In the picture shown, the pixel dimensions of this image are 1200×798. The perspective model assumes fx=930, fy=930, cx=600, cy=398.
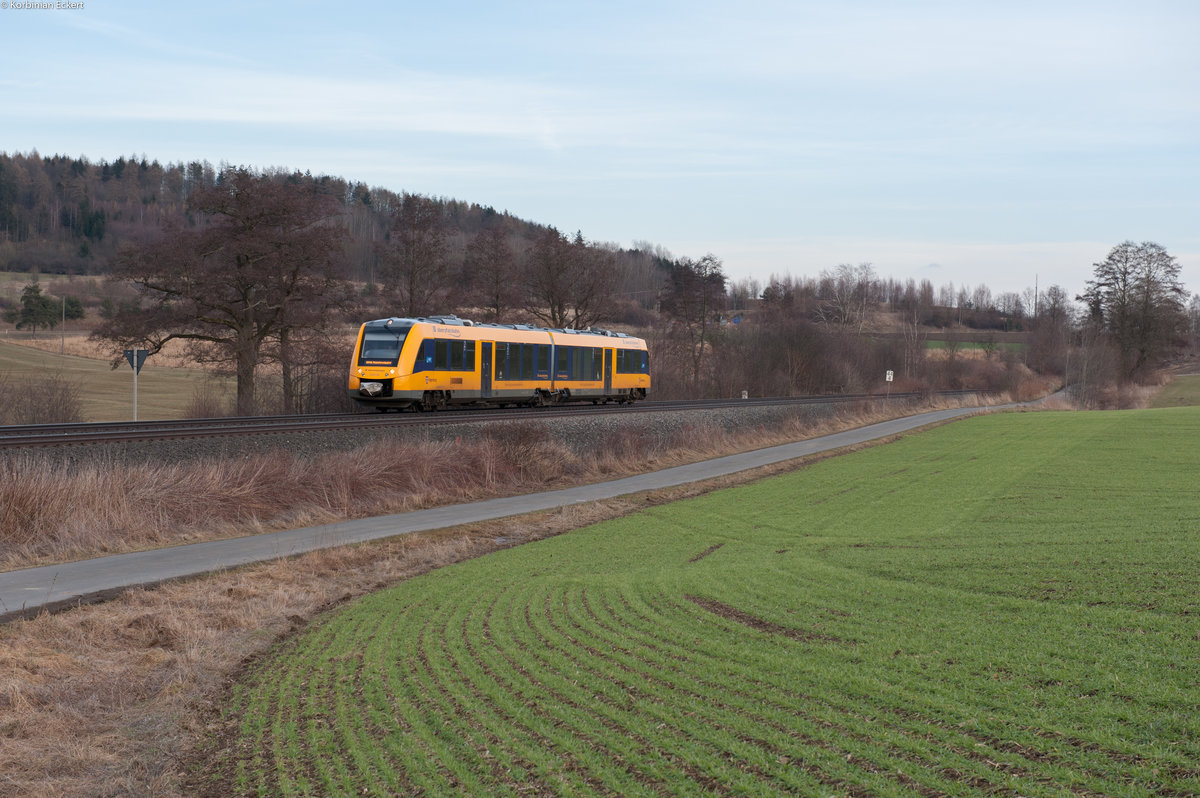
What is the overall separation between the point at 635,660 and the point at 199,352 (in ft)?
105

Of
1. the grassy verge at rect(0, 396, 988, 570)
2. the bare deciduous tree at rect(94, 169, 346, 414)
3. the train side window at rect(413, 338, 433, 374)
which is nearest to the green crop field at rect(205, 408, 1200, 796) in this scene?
the grassy verge at rect(0, 396, 988, 570)

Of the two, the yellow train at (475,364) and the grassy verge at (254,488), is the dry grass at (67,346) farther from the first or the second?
the grassy verge at (254,488)

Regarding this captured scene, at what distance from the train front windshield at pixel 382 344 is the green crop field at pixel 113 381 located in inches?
501

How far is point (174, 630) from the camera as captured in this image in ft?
35.3

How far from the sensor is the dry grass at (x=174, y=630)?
715 cm

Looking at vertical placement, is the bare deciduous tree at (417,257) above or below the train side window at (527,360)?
above

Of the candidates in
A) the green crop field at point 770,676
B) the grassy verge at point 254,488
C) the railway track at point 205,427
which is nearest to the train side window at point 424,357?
the railway track at point 205,427

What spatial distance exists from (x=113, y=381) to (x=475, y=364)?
150 ft

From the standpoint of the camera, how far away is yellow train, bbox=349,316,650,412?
30.3m

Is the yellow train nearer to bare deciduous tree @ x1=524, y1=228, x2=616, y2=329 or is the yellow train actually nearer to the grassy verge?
the grassy verge

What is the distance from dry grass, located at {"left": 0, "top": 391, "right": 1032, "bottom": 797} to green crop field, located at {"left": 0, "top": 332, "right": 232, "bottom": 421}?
72.7 feet

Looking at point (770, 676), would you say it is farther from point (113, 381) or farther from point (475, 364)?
point (113, 381)

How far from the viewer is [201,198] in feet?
121

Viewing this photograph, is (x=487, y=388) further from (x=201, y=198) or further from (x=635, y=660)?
(x=635, y=660)
